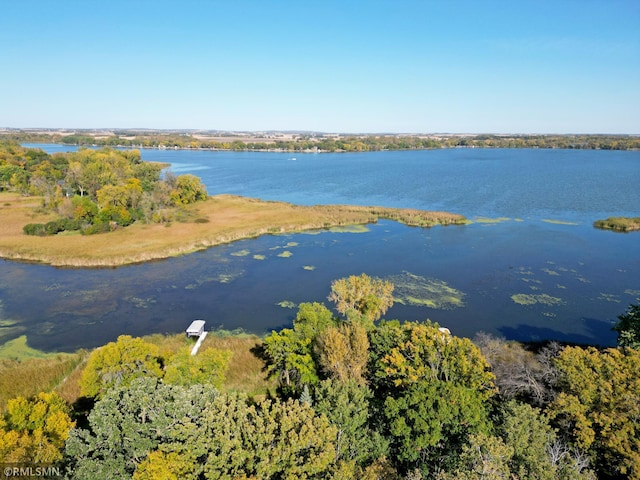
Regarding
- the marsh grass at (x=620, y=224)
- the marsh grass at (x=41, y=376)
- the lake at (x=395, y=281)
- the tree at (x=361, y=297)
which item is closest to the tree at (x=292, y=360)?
the tree at (x=361, y=297)

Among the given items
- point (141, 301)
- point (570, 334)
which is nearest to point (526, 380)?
point (570, 334)

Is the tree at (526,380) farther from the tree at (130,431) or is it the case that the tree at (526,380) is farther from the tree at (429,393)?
the tree at (130,431)

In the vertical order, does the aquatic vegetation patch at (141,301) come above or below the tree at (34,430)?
below

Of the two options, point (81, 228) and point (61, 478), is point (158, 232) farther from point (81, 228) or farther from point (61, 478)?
point (61, 478)

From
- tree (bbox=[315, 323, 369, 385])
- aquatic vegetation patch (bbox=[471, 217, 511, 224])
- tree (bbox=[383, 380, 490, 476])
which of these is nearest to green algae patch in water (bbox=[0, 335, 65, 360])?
tree (bbox=[315, 323, 369, 385])

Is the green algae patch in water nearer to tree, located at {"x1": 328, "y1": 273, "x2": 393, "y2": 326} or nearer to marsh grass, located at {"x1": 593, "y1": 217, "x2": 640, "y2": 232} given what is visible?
tree, located at {"x1": 328, "y1": 273, "x2": 393, "y2": 326}

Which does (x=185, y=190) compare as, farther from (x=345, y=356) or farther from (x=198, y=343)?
(x=345, y=356)
